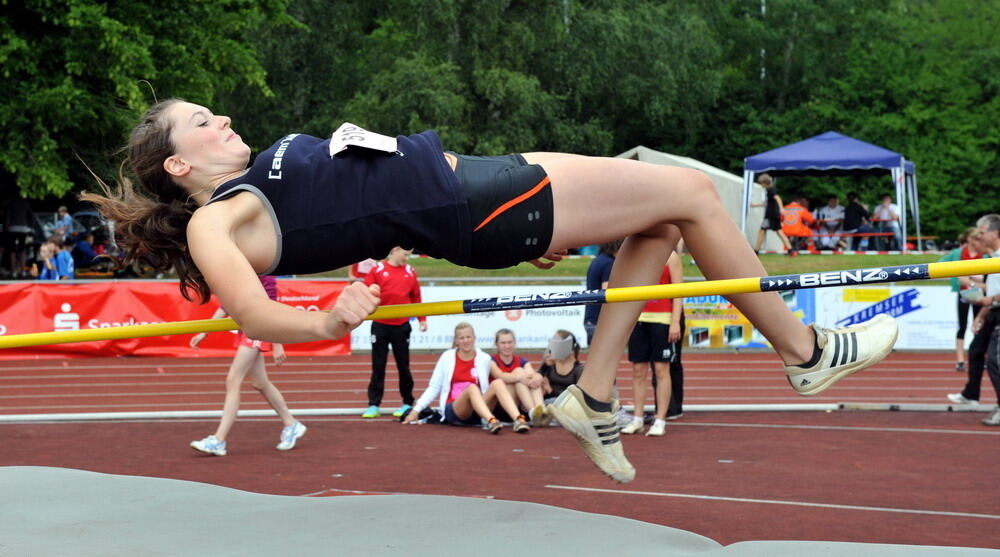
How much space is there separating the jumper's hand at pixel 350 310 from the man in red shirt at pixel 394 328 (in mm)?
6545

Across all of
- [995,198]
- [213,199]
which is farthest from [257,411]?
[995,198]

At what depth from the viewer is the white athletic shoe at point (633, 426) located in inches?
350

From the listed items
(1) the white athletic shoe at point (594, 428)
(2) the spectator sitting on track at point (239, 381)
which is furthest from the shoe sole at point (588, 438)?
(2) the spectator sitting on track at point (239, 381)

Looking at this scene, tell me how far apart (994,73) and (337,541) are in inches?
1304

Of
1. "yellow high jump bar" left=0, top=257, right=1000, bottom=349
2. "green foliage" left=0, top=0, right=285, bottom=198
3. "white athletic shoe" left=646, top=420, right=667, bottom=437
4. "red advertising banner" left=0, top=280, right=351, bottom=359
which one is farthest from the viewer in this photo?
"green foliage" left=0, top=0, right=285, bottom=198

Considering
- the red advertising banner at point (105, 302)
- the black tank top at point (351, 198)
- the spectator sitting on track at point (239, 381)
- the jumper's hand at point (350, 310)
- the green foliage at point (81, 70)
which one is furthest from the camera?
the green foliage at point (81, 70)

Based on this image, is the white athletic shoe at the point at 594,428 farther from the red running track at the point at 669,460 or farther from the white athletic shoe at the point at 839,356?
the red running track at the point at 669,460

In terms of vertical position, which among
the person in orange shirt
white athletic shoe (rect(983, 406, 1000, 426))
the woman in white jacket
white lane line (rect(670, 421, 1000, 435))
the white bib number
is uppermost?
the person in orange shirt

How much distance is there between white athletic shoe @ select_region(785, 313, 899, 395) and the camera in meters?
3.69

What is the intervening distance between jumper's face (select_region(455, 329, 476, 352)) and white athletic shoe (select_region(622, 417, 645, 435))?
143 centimetres

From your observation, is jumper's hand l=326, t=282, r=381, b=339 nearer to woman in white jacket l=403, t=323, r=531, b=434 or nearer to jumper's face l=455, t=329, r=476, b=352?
woman in white jacket l=403, t=323, r=531, b=434

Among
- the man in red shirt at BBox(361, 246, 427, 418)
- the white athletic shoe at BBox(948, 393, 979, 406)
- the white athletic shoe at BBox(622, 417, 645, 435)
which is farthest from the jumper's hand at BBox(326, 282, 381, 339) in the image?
the white athletic shoe at BBox(948, 393, 979, 406)

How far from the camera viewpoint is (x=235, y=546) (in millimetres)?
3867

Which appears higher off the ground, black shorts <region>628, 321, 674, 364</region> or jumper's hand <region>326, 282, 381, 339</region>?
jumper's hand <region>326, 282, 381, 339</region>
